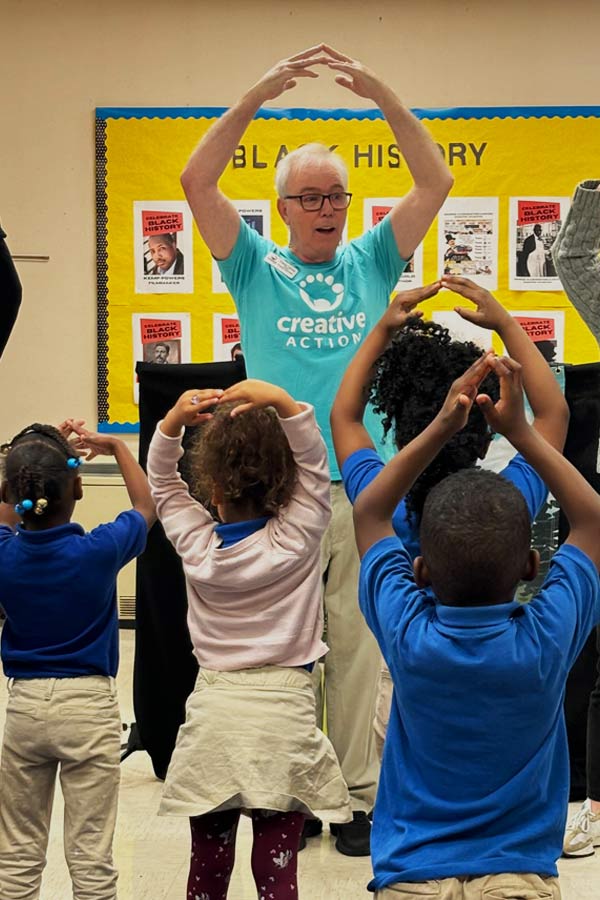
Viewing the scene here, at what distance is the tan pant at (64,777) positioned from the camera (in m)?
2.20

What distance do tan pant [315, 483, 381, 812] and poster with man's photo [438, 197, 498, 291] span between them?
3.13 m

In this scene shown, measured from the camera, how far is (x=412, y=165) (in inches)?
113

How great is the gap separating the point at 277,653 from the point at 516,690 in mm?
638

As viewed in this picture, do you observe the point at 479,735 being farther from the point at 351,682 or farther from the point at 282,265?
the point at 282,265

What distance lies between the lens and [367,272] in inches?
115

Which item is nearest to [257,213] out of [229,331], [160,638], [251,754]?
[229,331]

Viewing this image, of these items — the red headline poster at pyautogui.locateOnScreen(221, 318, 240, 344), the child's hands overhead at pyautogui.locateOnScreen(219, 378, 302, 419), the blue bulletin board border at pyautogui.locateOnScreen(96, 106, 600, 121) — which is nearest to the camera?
the child's hands overhead at pyautogui.locateOnScreen(219, 378, 302, 419)

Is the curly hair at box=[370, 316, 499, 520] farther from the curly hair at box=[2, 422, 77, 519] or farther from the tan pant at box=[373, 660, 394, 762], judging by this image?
the curly hair at box=[2, 422, 77, 519]

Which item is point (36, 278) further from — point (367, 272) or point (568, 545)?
point (568, 545)

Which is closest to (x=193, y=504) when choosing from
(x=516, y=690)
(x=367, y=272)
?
(x=516, y=690)

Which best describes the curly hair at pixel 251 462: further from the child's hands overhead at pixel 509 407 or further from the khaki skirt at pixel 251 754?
the child's hands overhead at pixel 509 407

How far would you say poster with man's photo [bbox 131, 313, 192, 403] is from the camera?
5.87m

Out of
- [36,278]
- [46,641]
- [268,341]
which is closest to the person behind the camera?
[46,641]

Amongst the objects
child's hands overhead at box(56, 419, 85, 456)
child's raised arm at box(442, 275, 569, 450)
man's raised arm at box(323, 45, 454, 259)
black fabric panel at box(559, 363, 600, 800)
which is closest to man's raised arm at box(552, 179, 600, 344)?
man's raised arm at box(323, 45, 454, 259)
